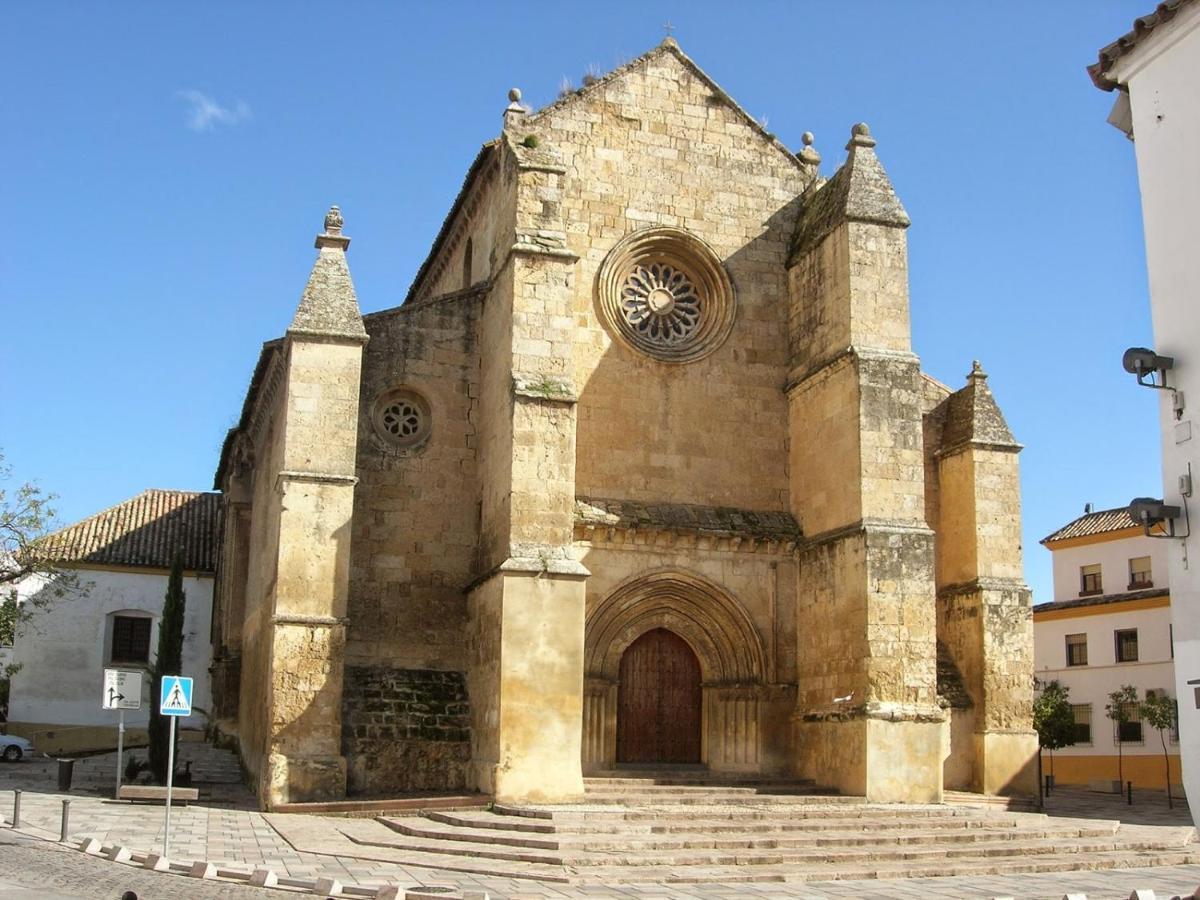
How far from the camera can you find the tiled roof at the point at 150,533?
34375 mm

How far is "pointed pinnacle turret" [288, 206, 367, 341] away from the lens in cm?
1958

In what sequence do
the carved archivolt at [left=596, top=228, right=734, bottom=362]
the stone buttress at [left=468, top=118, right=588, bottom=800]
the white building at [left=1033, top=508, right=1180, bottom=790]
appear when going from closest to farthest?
the stone buttress at [left=468, top=118, right=588, bottom=800], the carved archivolt at [left=596, top=228, right=734, bottom=362], the white building at [left=1033, top=508, right=1180, bottom=790]

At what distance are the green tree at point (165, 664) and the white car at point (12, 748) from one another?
8944 millimetres

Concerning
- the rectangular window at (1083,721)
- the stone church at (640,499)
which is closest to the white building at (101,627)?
Answer: the stone church at (640,499)

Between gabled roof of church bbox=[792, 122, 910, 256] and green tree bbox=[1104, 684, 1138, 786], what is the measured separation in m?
18.6

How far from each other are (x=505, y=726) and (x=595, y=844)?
10.1ft

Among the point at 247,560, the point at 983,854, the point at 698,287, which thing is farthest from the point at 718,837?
the point at 247,560

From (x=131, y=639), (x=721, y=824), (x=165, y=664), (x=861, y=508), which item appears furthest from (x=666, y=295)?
(x=131, y=639)

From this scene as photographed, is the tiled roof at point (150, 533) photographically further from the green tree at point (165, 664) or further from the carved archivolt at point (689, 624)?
the carved archivolt at point (689, 624)

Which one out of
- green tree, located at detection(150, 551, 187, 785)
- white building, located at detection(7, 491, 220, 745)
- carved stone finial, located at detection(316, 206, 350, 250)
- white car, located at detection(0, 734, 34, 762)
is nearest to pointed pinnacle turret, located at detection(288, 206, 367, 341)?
carved stone finial, located at detection(316, 206, 350, 250)

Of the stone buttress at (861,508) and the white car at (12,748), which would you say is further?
the white car at (12,748)

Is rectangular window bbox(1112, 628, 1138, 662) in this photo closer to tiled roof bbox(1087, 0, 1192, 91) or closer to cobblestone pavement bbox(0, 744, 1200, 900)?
cobblestone pavement bbox(0, 744, 1200, 900)

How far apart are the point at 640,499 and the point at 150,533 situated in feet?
65.2

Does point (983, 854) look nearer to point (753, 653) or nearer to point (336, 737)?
point (753, 653)
